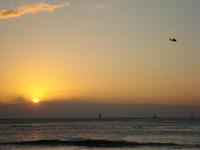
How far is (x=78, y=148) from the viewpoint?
49.9 meters

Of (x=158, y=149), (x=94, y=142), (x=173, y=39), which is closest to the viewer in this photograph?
(x=173, y=39)

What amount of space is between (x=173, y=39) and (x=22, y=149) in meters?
24.0

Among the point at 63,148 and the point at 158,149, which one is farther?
the point at 63,148

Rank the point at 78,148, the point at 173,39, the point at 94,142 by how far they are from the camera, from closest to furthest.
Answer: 1. the point at 173,39
2. the point at 78,148
3. the point at 94,142

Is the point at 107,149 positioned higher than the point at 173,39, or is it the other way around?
the point at 173,39

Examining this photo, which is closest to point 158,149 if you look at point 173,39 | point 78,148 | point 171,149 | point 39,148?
point 171,149

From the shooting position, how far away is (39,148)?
5056 centimetres

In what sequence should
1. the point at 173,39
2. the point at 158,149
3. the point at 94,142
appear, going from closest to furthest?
1. the point at 173,39
2. the point at 158,149
3. the point at 94,142

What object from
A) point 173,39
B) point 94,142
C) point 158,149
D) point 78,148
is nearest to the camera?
point 173,39

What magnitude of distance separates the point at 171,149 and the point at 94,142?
14193 mm

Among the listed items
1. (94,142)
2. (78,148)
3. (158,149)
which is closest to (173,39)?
(158,149)

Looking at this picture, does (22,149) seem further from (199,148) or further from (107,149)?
(199,148)

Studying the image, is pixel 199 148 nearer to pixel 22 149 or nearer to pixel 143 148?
pixel 143 148

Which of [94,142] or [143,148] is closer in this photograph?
[143,148]
